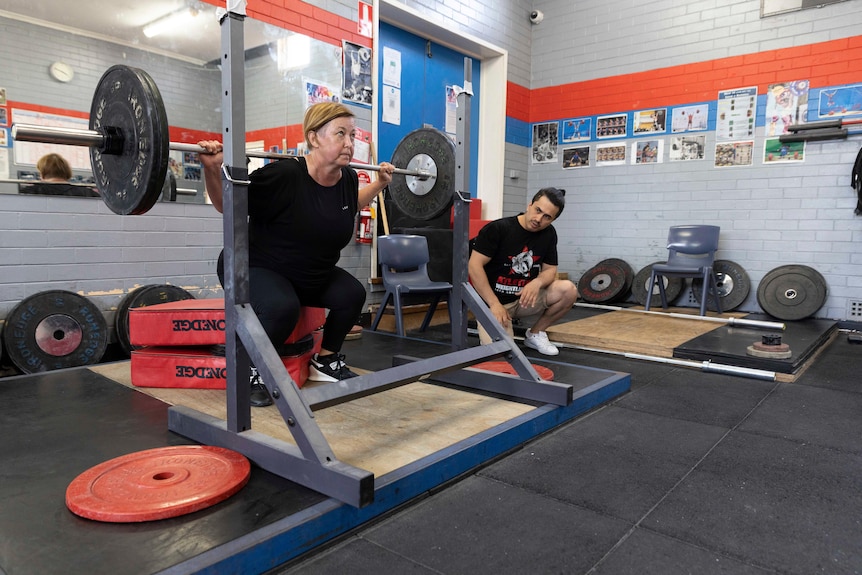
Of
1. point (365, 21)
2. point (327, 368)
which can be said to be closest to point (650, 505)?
point (327, 368)

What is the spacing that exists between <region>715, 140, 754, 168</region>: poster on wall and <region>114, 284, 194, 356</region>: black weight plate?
502 centimetres

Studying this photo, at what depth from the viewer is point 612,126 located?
245 inches

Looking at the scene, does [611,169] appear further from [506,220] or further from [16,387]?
[16,387]

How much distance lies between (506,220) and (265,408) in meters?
1.80

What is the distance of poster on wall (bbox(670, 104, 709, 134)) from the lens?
5617 millimetres

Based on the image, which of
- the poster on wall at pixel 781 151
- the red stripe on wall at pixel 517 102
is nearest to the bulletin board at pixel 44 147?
the red stripe on wall at pixel 517 102

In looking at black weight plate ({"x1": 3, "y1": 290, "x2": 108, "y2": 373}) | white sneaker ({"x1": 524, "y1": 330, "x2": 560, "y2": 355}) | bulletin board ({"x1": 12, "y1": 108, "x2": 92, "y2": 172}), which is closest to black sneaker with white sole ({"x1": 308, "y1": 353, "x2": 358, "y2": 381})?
black weight plate ({"x1": 3, "y1": 290, "x2": 108, "y2": 373})

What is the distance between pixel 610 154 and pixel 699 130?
0.93 m

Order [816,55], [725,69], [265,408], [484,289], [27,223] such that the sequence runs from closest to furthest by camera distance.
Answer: [265,408]
[27,223]
[484,289]
[816,55]
[725,69]

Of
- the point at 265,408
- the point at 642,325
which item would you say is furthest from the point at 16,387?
the point at 642,325

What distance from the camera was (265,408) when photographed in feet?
7.32

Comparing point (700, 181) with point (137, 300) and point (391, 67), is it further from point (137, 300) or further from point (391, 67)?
point (137, 300)

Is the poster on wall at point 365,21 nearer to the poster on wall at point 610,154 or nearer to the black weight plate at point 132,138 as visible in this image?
the poster on wall at point 610,154

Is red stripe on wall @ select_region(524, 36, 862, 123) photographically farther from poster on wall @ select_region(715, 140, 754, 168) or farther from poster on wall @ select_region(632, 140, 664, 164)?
poster on wall @ select_region(715, 140, 754, 168)
